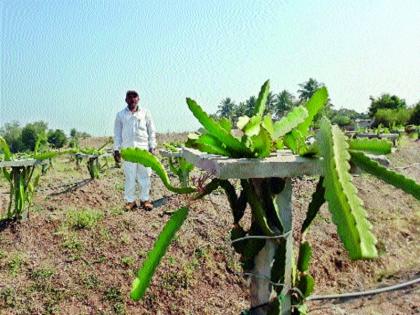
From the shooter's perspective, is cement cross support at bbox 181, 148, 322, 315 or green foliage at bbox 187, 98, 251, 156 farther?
green foliage at bbox 187, 98, 251, 156

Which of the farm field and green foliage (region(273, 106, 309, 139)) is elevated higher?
green foliage (region(273, 106, 309, 139))

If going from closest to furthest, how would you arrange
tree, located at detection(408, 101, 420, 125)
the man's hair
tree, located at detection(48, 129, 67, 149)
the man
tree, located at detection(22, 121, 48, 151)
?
the man's hair < the man < tree, located at detection(408, 101, 420, 125) < tree, located at detection(48, 129, 67, 149) < tree, located at detection(22, 121, 48, 151)

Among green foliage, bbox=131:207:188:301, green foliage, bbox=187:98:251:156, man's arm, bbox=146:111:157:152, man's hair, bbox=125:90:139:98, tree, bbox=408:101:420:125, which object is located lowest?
green foliage, bbox=131:207:188:301

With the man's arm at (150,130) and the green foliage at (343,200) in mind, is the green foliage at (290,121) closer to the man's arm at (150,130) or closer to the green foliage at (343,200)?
the green foliage at (343,200)

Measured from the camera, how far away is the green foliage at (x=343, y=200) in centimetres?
81

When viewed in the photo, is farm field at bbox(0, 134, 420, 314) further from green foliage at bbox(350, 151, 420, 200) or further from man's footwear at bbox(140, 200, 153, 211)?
green foliage at bbox(350, 151, 420, 200)

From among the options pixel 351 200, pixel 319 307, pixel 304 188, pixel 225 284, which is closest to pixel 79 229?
pixel 225 284

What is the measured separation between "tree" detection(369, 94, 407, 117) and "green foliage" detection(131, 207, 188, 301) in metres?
45.9

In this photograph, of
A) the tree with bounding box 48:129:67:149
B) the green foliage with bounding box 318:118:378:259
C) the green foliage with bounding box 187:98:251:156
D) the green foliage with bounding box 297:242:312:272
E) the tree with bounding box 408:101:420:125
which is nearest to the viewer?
the green foliage with bounding box 318:118:378:259

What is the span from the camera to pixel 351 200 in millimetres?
885

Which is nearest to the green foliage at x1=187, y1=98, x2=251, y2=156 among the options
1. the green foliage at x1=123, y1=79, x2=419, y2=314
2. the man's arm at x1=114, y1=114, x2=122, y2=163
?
the green foliage at x1=123, y1=79, x2=419, y2=314

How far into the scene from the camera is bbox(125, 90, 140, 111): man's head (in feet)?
15.3

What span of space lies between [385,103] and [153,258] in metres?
46.8

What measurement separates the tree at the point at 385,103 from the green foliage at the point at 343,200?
4600 centimetres
